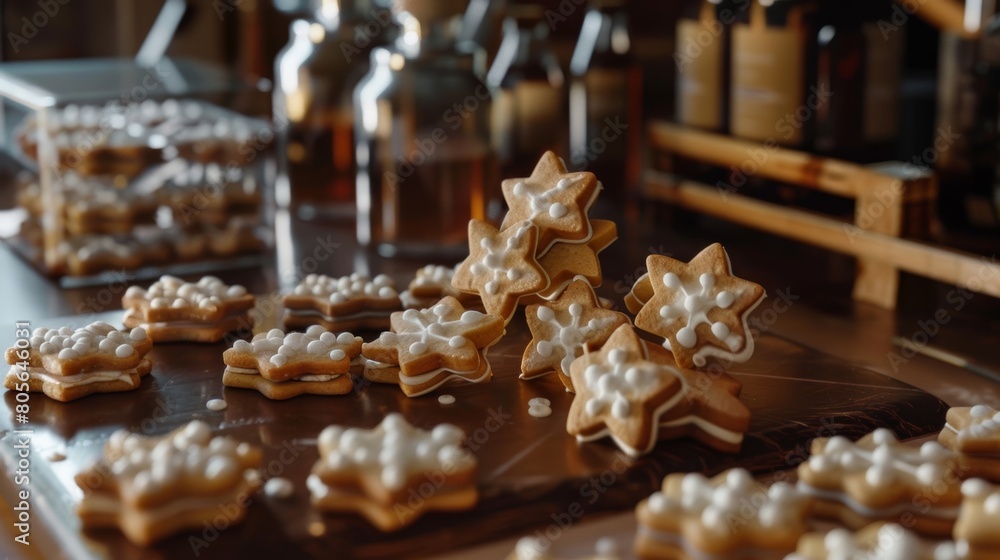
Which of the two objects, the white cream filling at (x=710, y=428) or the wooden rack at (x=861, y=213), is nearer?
the white cream filling at (x=710, y=428)

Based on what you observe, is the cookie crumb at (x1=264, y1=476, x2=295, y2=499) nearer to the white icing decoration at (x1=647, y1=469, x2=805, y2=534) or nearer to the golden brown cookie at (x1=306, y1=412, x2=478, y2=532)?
the golden brown cookie at (x1=306, y1=412, x2=478, y2=532)

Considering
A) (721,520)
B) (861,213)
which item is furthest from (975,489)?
(861,213)

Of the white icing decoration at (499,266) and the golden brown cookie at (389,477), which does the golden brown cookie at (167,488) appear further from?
the white icing decoration at (499,266)

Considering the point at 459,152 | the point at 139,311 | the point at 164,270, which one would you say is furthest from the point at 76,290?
the point at 459,152

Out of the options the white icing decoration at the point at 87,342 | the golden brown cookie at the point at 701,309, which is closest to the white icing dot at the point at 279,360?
the white icing decoration at the point at 87,342

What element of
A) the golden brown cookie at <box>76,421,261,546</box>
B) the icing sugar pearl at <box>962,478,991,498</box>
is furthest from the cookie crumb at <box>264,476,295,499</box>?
the icing sugar pearl at <box>962,478,991,498</box>
